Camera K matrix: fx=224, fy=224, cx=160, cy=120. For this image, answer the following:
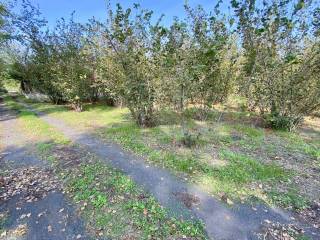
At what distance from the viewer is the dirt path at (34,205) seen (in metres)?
3.09

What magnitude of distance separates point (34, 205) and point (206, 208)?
2.82m

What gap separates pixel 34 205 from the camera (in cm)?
372

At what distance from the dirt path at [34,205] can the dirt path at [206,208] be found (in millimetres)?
1357

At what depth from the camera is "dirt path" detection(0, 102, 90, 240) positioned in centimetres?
309

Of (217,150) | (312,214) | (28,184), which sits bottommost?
(28,184)

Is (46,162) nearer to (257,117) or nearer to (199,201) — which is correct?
(199,201)

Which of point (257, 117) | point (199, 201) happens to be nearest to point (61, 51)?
point (257, 117)

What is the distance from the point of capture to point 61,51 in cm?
1491

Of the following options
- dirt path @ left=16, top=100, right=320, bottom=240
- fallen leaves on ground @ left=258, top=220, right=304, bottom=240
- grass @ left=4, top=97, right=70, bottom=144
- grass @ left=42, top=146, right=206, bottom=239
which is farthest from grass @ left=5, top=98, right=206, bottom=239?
grass @ left=4, top=97, right=70, bottom=144

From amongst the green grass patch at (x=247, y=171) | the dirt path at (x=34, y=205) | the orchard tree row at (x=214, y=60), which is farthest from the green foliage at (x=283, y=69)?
the dirt path at (x=34, y=205)

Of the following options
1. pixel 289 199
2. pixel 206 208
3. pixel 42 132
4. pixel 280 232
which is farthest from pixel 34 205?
pixel 42 132

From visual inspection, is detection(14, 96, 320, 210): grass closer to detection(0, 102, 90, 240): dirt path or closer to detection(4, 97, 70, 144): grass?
detection(4, 97, 70, 144): grass

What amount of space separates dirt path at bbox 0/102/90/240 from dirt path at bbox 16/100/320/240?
1357 mm

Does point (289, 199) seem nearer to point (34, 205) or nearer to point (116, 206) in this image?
point (116, 206)
